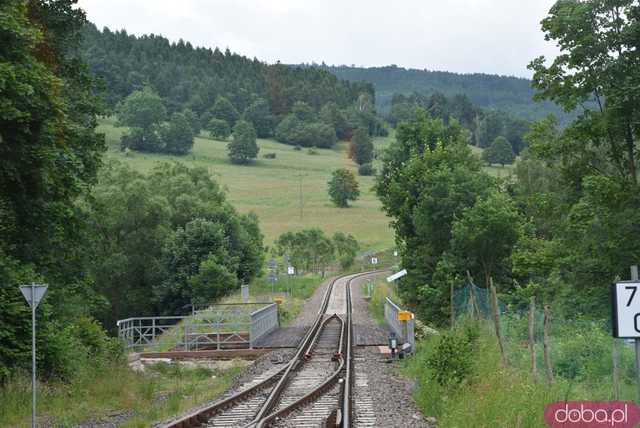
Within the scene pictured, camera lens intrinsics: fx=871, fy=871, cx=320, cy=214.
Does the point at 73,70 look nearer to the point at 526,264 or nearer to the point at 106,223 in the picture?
the point at 526,264

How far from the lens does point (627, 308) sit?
324 inches

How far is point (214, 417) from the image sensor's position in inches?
657

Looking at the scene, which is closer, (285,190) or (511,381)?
(511,381)

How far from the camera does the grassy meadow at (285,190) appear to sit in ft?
412

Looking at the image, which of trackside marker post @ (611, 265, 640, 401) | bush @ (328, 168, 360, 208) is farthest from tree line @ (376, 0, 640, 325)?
bush @ (328, 168, 360, 208)

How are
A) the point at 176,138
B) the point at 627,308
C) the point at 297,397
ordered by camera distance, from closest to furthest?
1. the point at 627,308
2. the point at 297,397
3. the point at 176,138

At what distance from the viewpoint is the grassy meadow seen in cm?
12556

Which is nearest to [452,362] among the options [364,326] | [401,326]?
[401,326]

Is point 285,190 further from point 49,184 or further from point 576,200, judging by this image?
point 49,184

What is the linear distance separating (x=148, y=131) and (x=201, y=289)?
123180mm

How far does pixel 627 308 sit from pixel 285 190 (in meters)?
148

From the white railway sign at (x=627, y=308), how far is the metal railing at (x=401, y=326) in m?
19.2

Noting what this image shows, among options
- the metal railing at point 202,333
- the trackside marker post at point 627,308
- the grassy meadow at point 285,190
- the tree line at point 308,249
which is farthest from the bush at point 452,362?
the grassy meadow at point 285,190

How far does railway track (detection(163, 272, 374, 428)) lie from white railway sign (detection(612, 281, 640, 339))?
694 cm
